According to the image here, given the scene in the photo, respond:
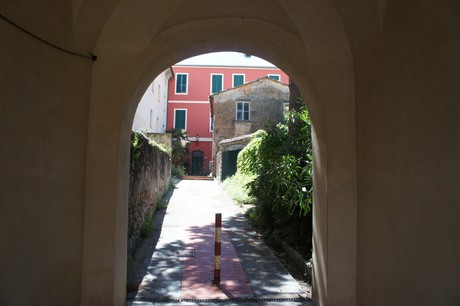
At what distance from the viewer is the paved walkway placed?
4.95 metres

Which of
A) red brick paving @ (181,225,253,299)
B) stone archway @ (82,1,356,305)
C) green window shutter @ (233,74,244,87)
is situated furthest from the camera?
green window shutter @ (233,74,244,87)

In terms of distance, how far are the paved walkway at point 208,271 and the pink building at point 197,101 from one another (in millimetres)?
25195

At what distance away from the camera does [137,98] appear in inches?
180

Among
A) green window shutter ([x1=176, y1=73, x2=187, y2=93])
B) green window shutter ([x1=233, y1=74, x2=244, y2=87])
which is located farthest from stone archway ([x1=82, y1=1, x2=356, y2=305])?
green window shutter ([x1=233, y1=74, x2=244, y2=87])

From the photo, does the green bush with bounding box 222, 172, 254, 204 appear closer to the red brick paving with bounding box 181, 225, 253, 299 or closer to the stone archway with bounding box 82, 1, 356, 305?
the red brick paving with bounding box 181, 225, 253, 299

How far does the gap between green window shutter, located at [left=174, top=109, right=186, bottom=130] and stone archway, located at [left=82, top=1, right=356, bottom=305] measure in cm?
3132

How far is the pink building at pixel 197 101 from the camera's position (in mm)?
35625
